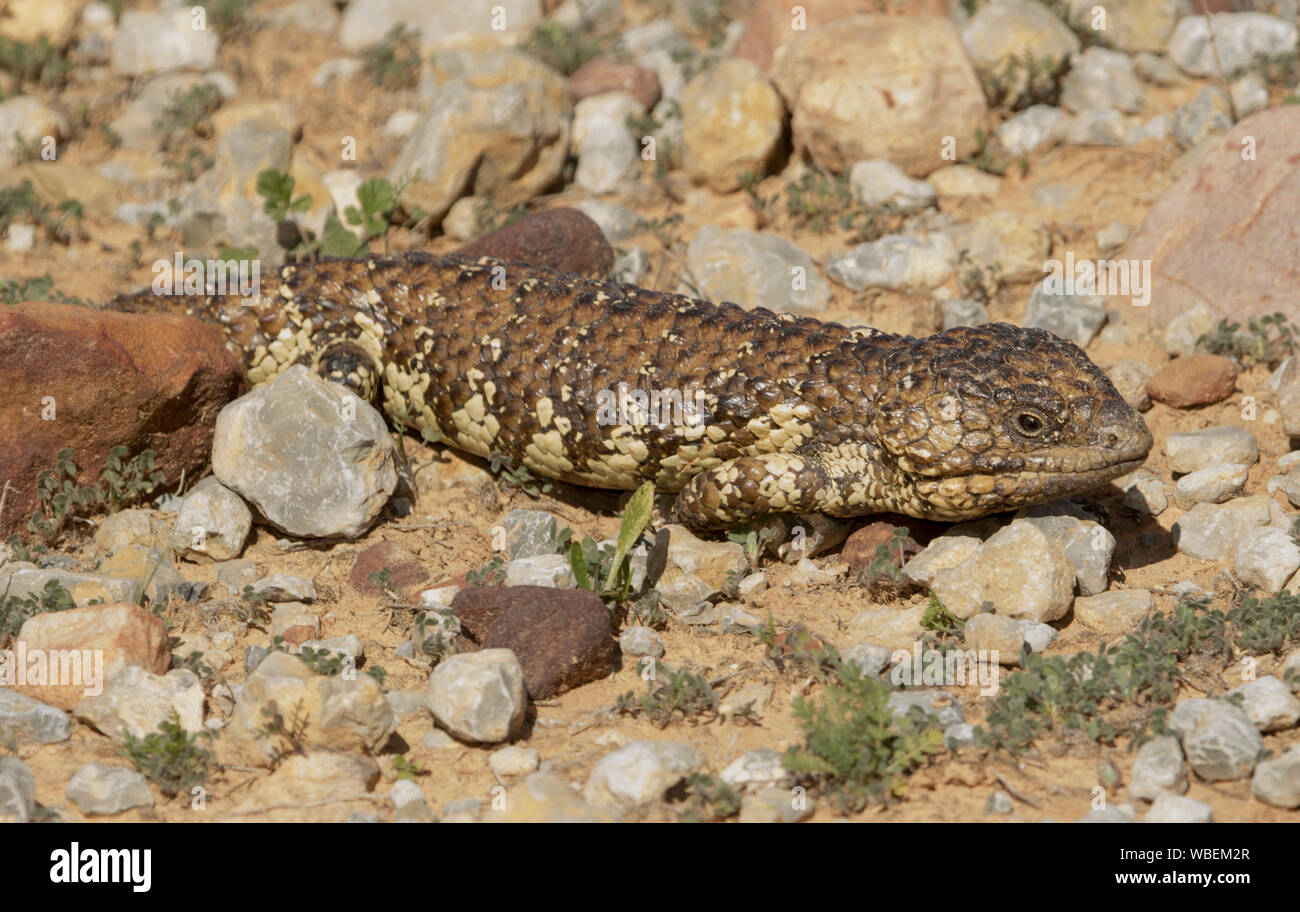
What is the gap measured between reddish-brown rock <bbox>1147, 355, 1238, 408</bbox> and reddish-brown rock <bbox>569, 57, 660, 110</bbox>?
4894mm

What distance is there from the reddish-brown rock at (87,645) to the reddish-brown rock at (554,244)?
3571 millimetres

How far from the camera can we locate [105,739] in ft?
18.3

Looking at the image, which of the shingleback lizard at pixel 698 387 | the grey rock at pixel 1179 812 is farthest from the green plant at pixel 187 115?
the grey rock at pixel 1179 812

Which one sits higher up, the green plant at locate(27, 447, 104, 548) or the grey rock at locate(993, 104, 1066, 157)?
the grey rock at locate(993, 104, 1066, 157)

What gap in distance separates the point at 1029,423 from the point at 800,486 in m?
1.13

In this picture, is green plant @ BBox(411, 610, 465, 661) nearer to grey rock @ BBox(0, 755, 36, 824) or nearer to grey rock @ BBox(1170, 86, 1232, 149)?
grey rock @ BBox(0, 755, 36, 824)

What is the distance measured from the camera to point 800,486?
668cm

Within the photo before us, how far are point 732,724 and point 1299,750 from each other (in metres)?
2.14

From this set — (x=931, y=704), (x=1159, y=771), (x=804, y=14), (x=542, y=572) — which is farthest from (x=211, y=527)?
(x=804, y=14)

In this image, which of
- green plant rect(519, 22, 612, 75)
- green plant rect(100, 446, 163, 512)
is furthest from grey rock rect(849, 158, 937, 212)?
green plant rect(100, 446, 163, 512)

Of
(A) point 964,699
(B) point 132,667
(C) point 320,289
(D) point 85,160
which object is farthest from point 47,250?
(A) point 964,699

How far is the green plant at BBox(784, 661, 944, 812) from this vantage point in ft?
16.6

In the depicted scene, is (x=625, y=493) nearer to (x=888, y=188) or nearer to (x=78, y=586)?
(x=78, y=586)

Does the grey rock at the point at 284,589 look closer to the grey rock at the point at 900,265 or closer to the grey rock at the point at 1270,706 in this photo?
the grey rock at the point at 1270,706
